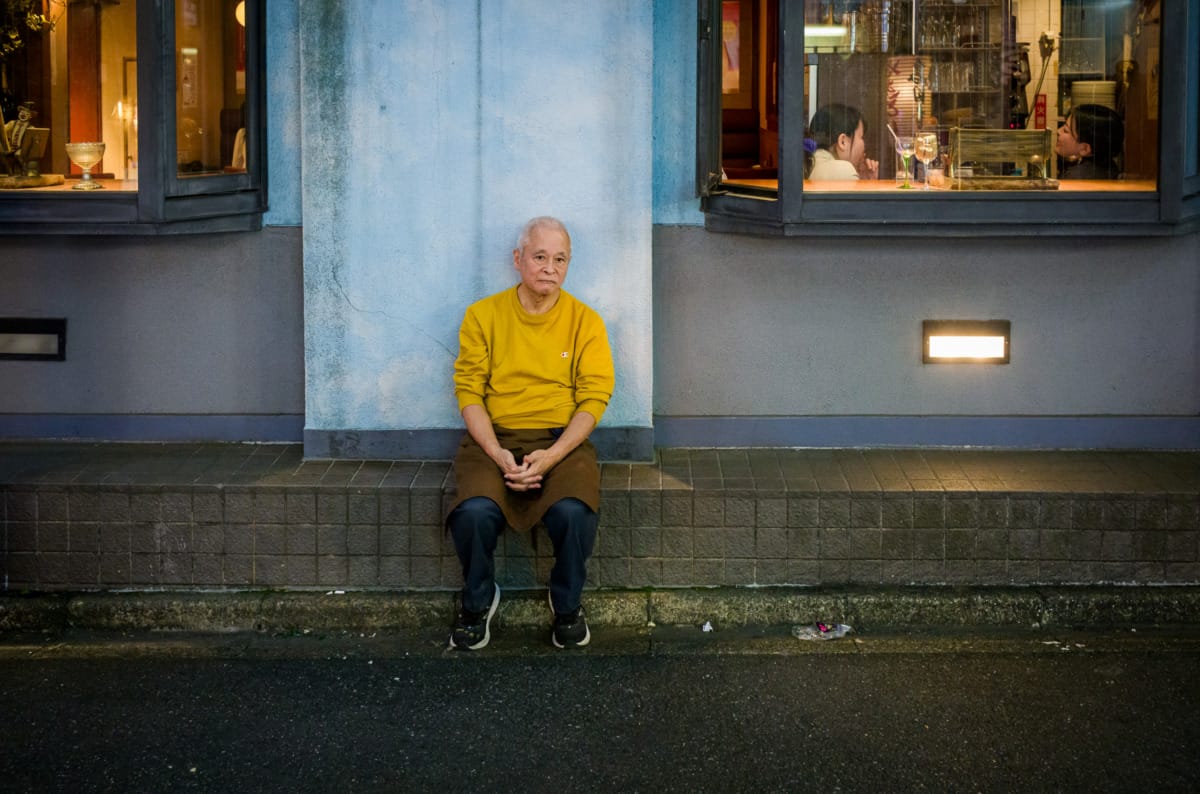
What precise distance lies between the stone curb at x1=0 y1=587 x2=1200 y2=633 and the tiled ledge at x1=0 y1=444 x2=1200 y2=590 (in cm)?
9

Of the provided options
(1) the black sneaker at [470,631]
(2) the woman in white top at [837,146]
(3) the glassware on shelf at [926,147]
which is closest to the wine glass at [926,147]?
(3) the glassware on shelf at [926,147]

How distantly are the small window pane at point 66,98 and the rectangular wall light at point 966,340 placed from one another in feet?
12.2

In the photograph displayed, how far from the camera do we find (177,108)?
21.9 ft

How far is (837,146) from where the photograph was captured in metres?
6.86

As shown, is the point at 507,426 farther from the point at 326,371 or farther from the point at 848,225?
the point at 848,225

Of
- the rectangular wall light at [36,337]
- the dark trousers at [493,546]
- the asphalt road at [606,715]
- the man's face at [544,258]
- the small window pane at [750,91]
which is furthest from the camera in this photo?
the rectangular wall light at [36,337]

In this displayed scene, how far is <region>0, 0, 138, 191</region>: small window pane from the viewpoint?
684 centimetres

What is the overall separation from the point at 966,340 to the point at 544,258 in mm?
2165

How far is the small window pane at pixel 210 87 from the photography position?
22.0 feet

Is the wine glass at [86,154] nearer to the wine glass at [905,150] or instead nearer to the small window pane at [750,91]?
the small window pane at [750,91]

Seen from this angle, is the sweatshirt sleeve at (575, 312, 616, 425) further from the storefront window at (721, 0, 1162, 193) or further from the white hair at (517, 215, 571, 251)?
the storefront window at (721, 0, 1162, 193)

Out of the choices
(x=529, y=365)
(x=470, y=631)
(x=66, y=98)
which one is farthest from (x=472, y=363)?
(x=66, y=98)

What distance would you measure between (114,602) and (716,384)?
2.84m

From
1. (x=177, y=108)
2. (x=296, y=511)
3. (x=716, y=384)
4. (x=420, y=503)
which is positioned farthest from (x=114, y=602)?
(x=716, y=384)
